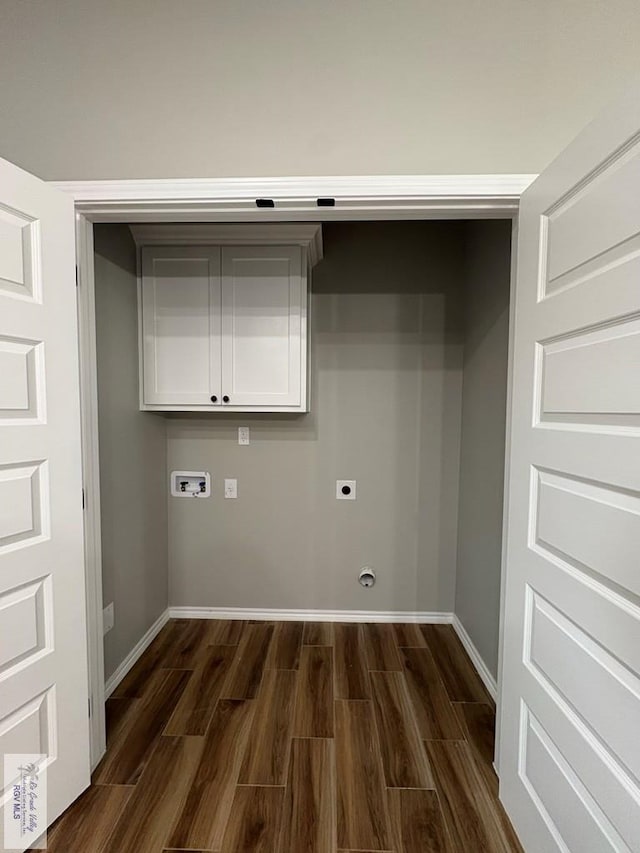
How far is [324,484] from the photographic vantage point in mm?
2703

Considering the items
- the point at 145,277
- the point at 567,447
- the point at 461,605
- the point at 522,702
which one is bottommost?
the point at 461,605

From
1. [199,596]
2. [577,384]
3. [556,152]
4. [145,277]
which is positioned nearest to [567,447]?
[577,384]

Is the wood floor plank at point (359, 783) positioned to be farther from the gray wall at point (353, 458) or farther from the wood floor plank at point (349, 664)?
the gray wall at point (353, 458)

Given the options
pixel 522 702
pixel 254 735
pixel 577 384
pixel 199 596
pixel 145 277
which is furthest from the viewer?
pixel 199 596

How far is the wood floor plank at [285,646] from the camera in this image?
89.7 inches

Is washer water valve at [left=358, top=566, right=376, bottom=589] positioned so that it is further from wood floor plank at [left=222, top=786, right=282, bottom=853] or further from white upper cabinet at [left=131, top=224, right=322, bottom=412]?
wood floor plank at [left=222, top=786, right=282, bottom=853]

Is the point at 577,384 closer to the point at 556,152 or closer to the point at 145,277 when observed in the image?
the point at 556,152

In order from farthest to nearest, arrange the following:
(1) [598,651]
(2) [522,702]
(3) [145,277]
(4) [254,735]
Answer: (3) [145,277] → (4) [254,735] → (2) [522,702] → (1) [598,651]

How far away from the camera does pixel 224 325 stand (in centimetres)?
237

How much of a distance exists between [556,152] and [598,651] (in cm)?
149

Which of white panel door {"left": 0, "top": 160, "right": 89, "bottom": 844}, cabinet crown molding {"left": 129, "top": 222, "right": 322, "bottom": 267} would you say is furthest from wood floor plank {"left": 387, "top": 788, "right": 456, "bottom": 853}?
cabinet crown molding {"left": 129, "top": 222, "right": 322, "bottom": 267}

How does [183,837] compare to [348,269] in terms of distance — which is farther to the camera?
[348,269]

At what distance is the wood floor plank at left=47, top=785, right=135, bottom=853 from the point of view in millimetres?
1334

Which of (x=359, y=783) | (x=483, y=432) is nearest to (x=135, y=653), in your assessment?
(x=359, y=783)
